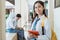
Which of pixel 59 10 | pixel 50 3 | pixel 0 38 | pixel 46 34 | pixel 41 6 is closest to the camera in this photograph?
pixel 0 38

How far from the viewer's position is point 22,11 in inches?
224

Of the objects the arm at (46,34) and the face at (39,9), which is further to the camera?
the face at (39,9)

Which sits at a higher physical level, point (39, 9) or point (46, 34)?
point (39, 9)

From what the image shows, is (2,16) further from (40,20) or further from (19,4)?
(19,4)

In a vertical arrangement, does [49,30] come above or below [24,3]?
below

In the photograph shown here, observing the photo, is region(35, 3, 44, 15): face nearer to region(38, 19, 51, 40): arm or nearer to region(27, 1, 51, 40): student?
region(27, 1, 51, 40): student

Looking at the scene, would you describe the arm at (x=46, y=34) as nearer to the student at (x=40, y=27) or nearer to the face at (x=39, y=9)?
the student at (x=40, y=27)

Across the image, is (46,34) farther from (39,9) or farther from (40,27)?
(39,9)

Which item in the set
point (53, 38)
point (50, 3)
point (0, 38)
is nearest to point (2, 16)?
point (0, 38)

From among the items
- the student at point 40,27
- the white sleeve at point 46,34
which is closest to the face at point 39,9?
the student at point 40,27

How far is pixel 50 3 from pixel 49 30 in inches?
116

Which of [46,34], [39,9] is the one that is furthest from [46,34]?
[39,9]

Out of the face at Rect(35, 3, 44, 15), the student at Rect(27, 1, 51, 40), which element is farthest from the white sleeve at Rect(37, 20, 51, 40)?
the face at Rect(35, 3, 44, 15)

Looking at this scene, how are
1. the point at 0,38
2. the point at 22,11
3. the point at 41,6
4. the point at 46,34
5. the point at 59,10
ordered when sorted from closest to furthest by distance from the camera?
the point at 0,38
the point at 46,34
the point at 41,6
the point at 59,10
the point at 22,11
